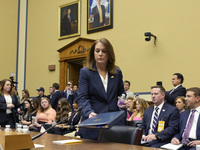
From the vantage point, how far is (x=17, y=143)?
136cm

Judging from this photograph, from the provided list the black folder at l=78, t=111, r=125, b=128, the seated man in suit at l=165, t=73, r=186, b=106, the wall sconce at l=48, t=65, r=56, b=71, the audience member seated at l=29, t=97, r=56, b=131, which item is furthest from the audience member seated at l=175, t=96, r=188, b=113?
the wall sconce at l=48, t=65, r=56, b=71

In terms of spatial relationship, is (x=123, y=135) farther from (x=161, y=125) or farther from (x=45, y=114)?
(x=45, y=114)

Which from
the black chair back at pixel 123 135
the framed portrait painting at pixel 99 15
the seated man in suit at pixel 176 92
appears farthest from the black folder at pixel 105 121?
the framed portrait painting at pixel 99 15

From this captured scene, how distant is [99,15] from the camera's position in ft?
29.1

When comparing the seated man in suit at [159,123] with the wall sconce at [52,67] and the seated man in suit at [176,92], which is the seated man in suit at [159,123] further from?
the wall sconce at [52,67]

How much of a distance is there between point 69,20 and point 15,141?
28.9ft

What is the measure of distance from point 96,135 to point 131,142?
332mm

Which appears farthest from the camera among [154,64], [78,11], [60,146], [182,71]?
[78,11]

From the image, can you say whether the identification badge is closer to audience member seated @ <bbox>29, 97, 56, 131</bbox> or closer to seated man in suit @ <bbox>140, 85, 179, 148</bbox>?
seated man in suit @ <bbox>140, 85, 179, 148</bbox>

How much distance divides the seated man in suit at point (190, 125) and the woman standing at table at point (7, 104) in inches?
129

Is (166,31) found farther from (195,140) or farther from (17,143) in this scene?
(17,143)

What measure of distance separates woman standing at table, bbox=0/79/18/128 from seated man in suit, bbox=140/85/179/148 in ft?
9.11

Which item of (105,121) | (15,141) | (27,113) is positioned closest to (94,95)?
(105,121)

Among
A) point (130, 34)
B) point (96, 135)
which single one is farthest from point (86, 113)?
point (130, 34)
